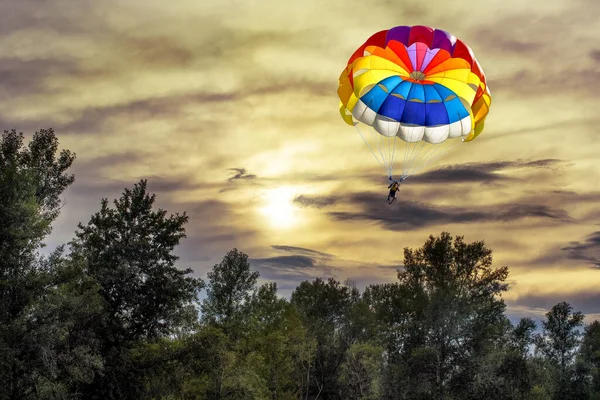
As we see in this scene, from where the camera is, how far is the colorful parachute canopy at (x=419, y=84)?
3222 cm

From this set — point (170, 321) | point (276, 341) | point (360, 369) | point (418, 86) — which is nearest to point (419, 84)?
point (418, 86)

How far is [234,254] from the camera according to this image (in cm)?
5491

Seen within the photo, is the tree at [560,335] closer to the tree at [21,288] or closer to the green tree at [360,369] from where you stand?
the green tree at [360,369]

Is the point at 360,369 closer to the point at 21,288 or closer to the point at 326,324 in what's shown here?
the point at 326,324

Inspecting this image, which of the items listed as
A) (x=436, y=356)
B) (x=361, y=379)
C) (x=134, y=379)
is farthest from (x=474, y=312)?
(x=134, y=379)

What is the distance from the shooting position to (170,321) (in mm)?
33688

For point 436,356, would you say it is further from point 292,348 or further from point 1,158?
point 1,158

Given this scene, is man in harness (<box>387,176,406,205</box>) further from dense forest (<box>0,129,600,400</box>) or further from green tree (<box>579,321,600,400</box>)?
green tree (<box>579,321,600,400</box>)

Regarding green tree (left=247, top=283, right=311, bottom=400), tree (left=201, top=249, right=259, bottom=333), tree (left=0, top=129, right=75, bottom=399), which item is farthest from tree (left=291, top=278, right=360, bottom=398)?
tree (left=0, top=129, right=75, bottom=399)

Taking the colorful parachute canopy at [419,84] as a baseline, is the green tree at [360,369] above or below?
below

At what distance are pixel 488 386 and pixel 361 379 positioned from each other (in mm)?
16342

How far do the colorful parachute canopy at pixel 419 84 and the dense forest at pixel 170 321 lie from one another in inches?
508

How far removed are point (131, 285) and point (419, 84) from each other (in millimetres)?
19228

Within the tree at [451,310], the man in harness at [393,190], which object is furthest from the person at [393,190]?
the tree at [451,310]
